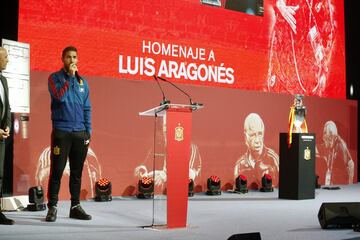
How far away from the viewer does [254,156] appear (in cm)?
773

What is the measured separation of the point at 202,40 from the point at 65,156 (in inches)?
139

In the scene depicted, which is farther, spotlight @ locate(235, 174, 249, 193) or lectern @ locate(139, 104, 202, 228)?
spotlight @ locate(235, 174, 249, 193)

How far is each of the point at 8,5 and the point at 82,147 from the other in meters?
2.11

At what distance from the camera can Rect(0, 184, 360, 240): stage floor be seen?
154 inches

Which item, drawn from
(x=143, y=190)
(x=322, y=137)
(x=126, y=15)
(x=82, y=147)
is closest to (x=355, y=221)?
(x=82, y=147)

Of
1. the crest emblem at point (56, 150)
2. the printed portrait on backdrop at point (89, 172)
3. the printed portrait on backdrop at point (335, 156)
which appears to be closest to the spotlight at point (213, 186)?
the printed portrait on backdrop at point (89, 172)

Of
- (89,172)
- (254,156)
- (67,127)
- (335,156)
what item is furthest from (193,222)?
(335,156)

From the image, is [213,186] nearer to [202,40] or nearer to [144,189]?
[144,189]

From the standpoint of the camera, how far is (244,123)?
7660mm

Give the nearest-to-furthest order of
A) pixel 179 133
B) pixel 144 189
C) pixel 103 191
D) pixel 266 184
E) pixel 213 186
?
1. pixel 179 133
2. pixel 103 191
3. pixel 144 189
4. pixel 213 186
5. pixel 266 184

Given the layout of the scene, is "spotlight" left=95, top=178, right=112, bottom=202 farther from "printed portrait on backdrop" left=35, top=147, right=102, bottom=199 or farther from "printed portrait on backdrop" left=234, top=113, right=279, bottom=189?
"printed portrait on backdrop" left=234, top=113, right=279, bottom=189

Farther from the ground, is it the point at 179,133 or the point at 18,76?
the point at 18,76

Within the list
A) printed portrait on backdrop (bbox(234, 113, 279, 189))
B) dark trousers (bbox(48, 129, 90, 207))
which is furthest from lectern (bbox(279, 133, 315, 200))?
dark trousers (bbox(48, 129, 90, 207))

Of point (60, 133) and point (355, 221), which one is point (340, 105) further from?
point (60, 133)
